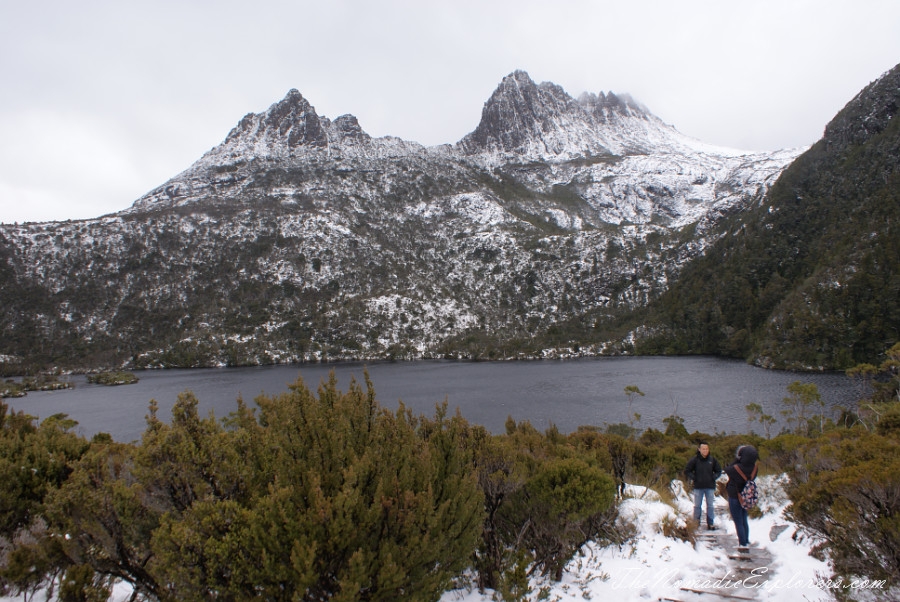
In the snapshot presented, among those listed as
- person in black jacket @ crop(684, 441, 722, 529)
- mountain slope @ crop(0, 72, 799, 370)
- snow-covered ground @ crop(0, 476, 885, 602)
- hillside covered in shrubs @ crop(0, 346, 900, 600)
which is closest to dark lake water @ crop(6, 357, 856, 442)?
hillside covered in shrubs @ crop(0, 346, 900, 600)

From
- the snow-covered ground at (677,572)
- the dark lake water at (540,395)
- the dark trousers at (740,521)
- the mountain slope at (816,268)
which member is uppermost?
the mountain slope at (816,268)

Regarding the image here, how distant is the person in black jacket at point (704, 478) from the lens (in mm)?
9883

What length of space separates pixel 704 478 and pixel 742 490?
1.30m

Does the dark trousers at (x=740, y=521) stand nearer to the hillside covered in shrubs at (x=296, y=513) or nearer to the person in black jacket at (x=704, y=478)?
the person in black jacket at (x=704, y=478)

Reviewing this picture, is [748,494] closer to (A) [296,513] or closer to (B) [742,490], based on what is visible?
(B) [742,490]

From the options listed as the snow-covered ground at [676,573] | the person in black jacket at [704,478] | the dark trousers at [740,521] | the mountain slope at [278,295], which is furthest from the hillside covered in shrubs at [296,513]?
the mountain slope at [278,295]

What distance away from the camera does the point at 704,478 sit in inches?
392

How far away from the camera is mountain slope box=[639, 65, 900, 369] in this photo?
98375mm

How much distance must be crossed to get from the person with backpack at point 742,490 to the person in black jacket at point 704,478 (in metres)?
1.06

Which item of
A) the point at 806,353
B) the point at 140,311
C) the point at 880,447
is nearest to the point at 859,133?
the point at 806,353

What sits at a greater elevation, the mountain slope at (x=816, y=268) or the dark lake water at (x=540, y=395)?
the mountain slope at (x=816, y=268)

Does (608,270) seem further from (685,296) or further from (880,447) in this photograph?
(880,447)

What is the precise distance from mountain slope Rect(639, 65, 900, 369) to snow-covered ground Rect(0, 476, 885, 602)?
115m

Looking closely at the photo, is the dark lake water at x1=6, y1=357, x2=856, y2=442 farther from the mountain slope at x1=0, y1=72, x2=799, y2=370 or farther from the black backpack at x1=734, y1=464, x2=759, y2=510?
the mountain slope at x1=0, y1=72, x2=799, y2=370
